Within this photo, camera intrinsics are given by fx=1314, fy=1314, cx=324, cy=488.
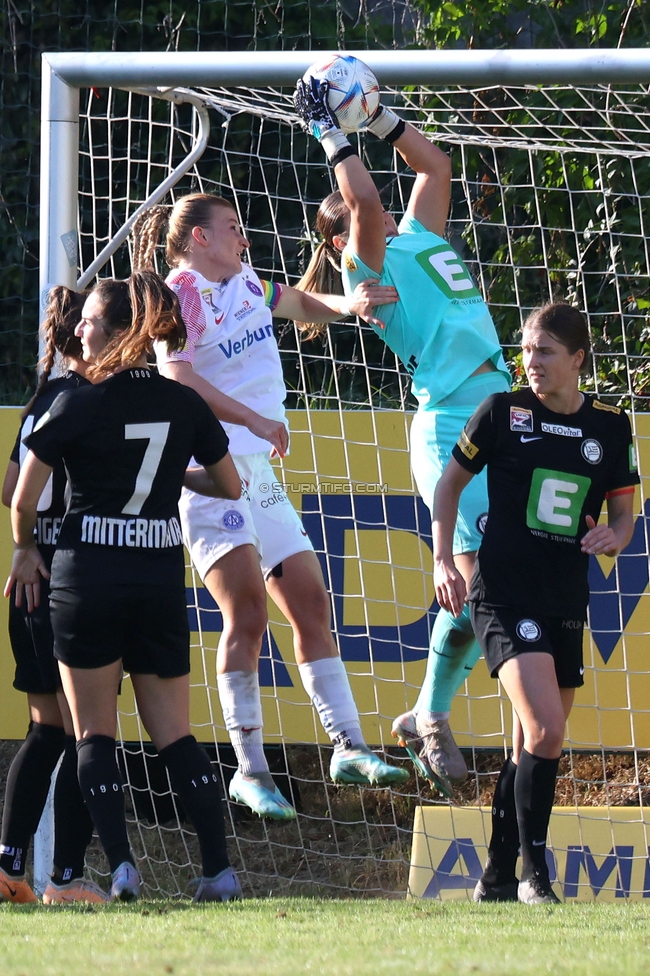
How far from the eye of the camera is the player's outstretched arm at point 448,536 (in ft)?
13.1

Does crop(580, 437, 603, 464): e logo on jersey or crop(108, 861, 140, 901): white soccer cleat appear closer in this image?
crop(108, 861, 140, 901): white soccer cleat

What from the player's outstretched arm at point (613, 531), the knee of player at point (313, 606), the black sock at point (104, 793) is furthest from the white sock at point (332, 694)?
the player's outstretched arm at point (613, 531)

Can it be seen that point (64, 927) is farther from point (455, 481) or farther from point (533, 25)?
point (533, 25)

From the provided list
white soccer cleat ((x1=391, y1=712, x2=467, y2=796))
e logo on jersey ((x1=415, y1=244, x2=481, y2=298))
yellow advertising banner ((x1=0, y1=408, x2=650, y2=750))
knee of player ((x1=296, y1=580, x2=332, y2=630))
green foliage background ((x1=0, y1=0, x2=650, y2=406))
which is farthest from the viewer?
green foliage background ((x1=0, y1=0, x2=650, y2=406))

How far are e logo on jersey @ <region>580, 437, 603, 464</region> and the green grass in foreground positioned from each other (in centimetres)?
131

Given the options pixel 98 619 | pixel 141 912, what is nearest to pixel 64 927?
Answer: pixel 141 912

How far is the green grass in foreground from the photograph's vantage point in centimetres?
259

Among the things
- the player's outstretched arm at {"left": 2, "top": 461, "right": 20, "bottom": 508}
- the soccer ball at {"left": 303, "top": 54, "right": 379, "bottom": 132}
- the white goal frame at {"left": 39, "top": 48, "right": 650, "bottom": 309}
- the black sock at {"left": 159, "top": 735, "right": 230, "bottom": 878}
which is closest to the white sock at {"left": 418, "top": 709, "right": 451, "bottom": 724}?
the black sock at {"left": 159, "top": 735, "right": 230, "bottom": 878}

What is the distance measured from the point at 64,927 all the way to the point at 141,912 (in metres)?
0.33

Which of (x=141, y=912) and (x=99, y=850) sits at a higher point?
(x=141, y=912)

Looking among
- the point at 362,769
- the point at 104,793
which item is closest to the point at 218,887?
the point at 104,793

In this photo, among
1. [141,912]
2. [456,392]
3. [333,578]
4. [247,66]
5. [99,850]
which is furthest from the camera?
[99,850]

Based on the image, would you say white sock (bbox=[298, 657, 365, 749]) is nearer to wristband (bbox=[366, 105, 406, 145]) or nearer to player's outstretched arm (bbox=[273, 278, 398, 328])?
player's outstretched arm (bbox=[273, 278, 398, 328])

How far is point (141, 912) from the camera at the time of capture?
11.6 feet
